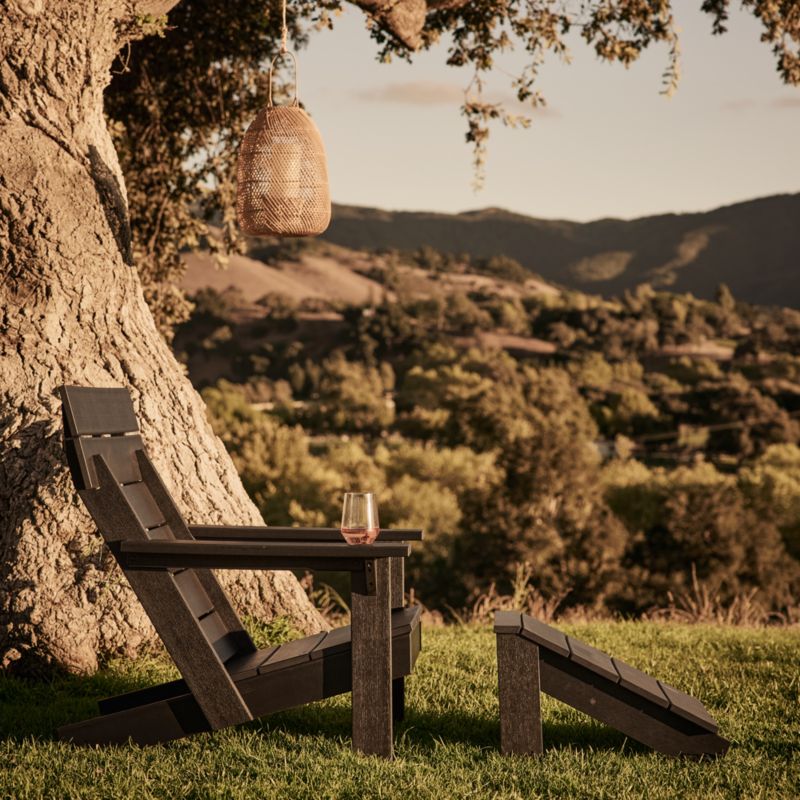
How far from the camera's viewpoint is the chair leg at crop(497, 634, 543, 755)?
3617 mm

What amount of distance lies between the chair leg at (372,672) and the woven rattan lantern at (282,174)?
2420mm

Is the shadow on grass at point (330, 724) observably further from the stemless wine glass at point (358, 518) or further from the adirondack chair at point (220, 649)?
the stemless wine glass at point (358, 518)

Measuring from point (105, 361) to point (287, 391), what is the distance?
5890 centimetres

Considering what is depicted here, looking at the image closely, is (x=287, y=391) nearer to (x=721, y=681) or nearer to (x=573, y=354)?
(x=573, y=354)

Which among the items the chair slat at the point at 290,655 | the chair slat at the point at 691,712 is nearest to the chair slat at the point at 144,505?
the chair slat at the point at 290,655

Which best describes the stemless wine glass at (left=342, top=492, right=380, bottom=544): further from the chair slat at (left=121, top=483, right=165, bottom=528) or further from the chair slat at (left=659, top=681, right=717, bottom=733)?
the chair slat at (left=659, top=681, right=717, bottom=733)

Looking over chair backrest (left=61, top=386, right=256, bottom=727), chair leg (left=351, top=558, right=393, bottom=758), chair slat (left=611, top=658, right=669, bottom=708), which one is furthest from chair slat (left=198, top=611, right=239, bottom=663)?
chair slat (left=611, top=658, right=669, bottom=708)

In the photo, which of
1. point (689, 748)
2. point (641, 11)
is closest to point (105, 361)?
point (689, 748)

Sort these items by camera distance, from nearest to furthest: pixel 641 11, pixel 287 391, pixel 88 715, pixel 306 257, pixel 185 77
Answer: pixel 88 715 → pixel 641 11 → pixel 185 77 → pixel 287 391 → pixel 306 257

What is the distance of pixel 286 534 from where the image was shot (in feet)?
13.6

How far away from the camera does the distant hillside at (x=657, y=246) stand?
308ft

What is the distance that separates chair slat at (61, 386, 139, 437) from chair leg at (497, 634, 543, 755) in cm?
162

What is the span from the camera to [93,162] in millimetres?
5375

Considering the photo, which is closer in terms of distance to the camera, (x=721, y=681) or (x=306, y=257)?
(x=721, y=681)
